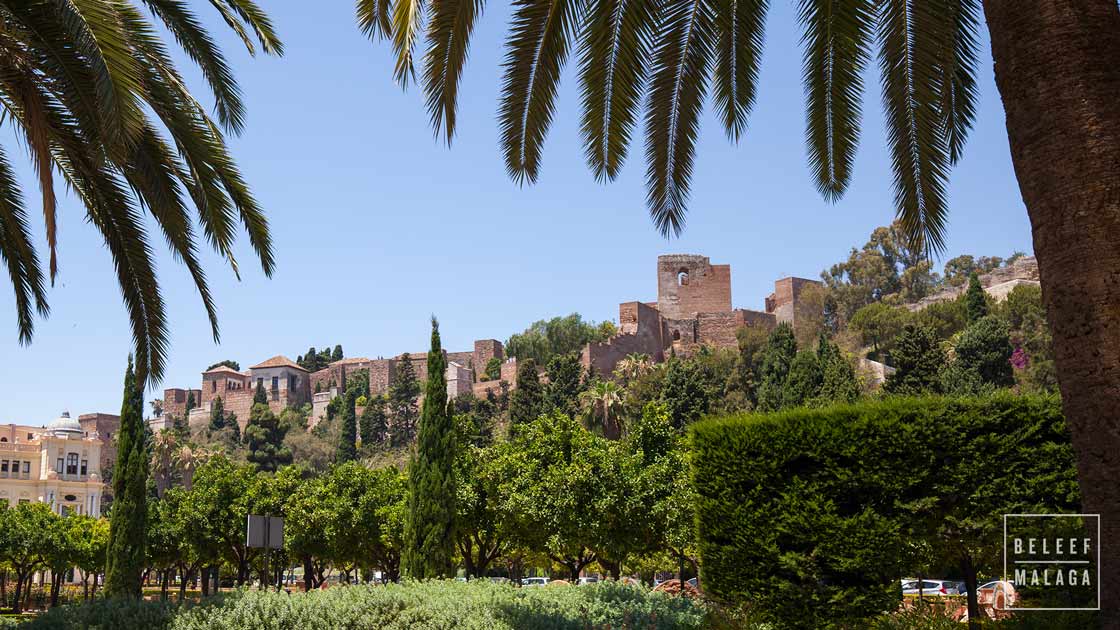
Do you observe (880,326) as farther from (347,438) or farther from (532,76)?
(532,76)

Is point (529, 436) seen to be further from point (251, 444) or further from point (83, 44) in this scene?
point (251, 444)

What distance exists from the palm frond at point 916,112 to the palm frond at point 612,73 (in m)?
1.94

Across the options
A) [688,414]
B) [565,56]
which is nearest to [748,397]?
→ [688,414]

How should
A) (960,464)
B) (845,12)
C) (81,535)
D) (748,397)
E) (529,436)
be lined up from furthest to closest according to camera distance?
(748,397) < (81,535) < (529,436) < (960,464) < (845,12)

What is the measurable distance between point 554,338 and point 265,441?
33.2m

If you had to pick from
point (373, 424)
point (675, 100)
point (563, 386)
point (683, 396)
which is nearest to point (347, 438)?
point (373, 424)

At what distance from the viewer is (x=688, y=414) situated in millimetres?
54812

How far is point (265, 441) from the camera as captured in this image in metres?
107

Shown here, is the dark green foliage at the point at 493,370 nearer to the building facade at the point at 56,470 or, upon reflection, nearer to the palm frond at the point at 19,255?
the building facade at the point at 56,470

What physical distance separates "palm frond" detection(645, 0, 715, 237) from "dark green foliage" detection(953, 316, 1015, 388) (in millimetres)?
Answer: 52552

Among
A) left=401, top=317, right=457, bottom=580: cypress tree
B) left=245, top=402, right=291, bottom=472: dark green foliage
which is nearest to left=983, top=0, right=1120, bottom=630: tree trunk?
left=401, top=317, right=457, bottom=580: cypress tree

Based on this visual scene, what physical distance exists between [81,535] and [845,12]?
139 feet

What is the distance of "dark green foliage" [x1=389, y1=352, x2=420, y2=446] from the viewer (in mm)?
98375

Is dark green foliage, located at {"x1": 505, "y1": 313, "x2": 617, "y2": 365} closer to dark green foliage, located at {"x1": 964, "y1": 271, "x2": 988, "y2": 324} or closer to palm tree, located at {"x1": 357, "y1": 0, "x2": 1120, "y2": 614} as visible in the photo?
dark green foliage, located at {"x1": 964, "y1": 271, "x2": 988, "y2": 324}
